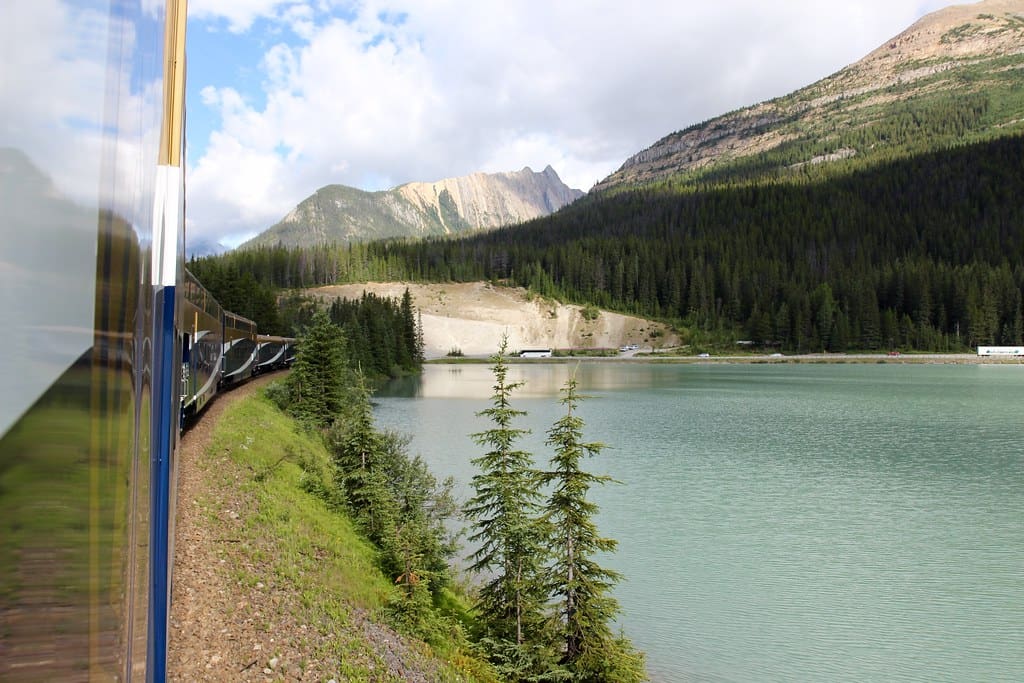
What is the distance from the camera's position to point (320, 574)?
403 inches

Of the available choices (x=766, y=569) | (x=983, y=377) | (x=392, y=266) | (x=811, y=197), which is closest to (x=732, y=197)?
(x=811, y=197)

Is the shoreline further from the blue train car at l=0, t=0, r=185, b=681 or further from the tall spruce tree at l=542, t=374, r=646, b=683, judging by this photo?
the blue train car at l=0, t=0, r=185, b=681

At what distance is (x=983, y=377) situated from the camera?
66938 millimetres

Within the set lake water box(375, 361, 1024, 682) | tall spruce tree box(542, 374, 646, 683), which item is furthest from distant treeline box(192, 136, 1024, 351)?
tall spruce tree box(542, 374, 646, 683)

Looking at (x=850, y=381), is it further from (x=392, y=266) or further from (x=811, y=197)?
(x=811, y=197)

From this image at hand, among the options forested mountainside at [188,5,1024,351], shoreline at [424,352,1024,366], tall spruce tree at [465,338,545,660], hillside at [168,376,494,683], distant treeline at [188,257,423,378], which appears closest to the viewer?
hillside at [168,376,494,683]

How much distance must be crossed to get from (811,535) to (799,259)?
145 metres

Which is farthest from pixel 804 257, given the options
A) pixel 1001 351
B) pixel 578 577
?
pixel 578 577

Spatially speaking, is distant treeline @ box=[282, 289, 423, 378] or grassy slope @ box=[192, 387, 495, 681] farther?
distant treeline @ box=[282, 289, 423, 378]

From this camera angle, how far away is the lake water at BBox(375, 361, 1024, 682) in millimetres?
11352

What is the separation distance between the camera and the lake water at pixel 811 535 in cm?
1135

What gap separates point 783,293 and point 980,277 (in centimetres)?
3111

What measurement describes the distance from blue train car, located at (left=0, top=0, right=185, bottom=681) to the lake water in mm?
10848

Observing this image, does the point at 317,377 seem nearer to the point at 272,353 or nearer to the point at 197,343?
the point at 197,343
